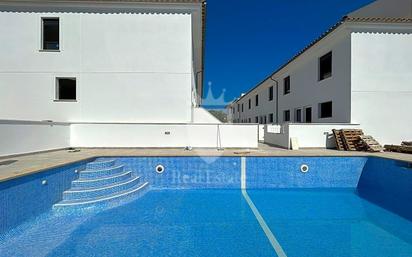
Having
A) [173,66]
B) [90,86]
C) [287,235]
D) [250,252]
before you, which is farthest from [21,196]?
[173,66]

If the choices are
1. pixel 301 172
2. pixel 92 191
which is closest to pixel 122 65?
pixel 92 191

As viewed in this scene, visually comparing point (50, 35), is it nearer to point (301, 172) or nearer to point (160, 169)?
point (160, 169)

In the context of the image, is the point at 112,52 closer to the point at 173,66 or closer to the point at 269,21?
the point at 173,66

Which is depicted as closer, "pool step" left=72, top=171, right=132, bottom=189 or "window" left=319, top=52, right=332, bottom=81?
"pool step" left=72, top=171, right=132, bottom=189

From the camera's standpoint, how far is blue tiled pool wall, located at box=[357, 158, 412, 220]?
6.78m

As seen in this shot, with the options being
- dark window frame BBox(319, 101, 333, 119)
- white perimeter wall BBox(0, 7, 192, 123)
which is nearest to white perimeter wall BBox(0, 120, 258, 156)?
white perimeter wall BBox(0, 7, 192, 123)

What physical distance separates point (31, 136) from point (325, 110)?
14.9 meters

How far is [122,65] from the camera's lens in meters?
11.3

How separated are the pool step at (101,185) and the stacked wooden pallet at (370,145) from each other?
950 centimetres

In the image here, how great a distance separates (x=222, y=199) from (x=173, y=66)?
685 cm

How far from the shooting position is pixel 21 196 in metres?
4.94

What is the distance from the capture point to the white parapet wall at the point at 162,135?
11.0 meters

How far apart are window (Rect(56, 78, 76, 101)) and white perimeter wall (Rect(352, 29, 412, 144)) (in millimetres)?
14003

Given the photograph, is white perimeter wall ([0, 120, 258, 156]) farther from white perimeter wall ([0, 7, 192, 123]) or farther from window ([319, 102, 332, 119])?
window ([319, 102, 332, 119])
